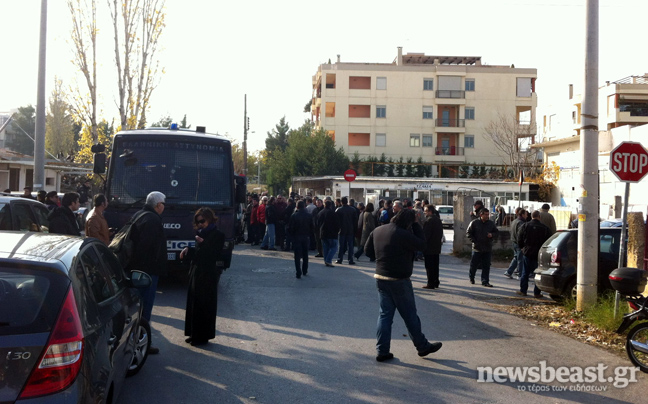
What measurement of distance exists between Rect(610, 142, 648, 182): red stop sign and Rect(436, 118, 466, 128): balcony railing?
5197 centimetres

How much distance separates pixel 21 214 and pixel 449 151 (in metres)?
55.1

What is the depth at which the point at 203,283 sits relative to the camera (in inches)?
304

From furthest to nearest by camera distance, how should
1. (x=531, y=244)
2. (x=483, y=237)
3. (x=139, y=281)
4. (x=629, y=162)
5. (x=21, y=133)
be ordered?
(x=21, y=133) < (x=483, y=237) < (x=531, y=244) < (x=629, y=162) < (x=139, y=281)

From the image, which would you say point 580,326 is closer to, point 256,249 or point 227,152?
point 227,152

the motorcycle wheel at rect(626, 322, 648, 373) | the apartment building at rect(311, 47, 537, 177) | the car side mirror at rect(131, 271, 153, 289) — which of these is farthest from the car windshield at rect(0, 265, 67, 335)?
the apartment building at rect(311, 47, 537, 177)

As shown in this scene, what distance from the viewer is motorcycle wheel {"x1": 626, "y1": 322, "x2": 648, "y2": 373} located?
696 centimetres

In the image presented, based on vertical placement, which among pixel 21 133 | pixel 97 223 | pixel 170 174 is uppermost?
pixel 21 133

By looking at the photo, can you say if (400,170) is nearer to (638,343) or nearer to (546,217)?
(546,217)

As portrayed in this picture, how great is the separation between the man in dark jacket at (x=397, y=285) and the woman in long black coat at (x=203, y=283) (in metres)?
2.07

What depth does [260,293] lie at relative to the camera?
39.2 ft

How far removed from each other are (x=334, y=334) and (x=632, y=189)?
101ft

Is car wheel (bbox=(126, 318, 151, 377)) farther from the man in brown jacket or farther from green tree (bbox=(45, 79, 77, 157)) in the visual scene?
green tree (bbox=(45, 79, 77, 157))

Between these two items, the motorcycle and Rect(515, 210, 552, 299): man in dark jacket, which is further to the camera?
Rect(515, 210, 552, 299): man in dark jacket

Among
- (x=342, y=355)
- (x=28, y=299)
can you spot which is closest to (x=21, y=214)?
(x=342, y=355)
